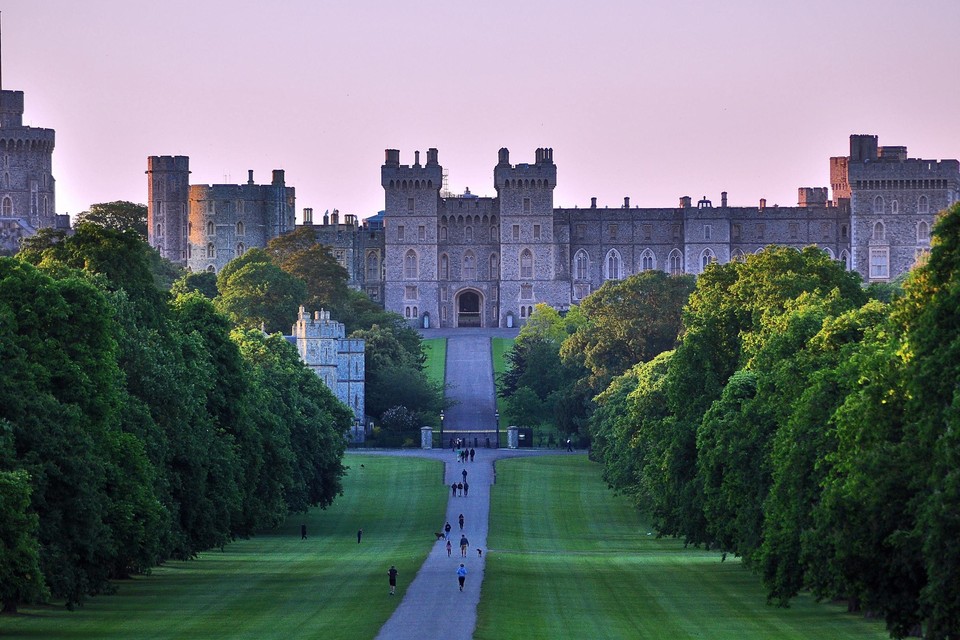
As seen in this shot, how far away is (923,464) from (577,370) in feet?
219

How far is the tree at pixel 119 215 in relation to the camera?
142 m

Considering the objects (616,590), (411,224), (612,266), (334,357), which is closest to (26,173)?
(411,224)

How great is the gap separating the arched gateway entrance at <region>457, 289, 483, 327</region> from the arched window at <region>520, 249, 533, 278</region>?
10.4 ft

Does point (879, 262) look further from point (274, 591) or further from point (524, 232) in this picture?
point (274, 591)

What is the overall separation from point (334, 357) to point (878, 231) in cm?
5710

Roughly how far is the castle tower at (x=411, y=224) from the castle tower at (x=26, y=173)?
2575 cm

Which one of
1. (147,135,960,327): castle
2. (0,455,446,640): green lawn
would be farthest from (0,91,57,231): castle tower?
(0,455,446,640): green lawn

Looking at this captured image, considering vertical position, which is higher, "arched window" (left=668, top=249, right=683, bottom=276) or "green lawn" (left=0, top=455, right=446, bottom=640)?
"arched window" (left=668, top=249, right=683, bottom=276)

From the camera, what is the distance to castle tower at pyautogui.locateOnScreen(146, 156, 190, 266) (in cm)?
14262

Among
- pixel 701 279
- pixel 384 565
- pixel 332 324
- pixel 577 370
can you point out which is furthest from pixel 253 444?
pixel 577 370

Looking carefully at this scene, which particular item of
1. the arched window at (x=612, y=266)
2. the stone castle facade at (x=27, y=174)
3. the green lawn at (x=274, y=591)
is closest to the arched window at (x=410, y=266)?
the arched window at (x=612, y=266)

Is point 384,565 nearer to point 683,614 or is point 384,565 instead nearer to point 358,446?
point 683,614

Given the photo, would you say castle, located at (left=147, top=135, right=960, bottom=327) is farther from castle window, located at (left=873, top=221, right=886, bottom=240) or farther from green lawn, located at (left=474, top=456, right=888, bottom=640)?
green lawn, located at (left=474, top=456, right=888, bottom=640)

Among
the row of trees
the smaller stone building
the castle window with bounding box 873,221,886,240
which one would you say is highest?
the castle window with bounding box 873,221,886,240
